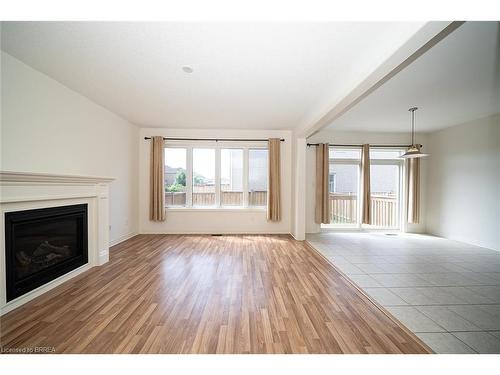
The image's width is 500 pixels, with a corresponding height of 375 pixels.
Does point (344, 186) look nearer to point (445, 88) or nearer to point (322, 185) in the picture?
point (322, 185)

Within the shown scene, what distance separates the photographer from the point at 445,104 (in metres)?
3.29

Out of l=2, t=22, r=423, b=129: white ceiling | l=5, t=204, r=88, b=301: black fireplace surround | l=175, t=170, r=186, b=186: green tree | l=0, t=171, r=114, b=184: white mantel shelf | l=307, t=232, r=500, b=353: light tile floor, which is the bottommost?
l=307, t=232, r=500, b=353: light tile floor

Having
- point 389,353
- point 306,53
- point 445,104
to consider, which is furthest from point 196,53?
point 445,104

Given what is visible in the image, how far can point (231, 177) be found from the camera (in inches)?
193

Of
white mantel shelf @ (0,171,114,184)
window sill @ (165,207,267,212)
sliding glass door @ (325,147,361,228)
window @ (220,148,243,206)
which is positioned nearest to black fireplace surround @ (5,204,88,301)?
white mantel shelf @ (0,171,114,184)

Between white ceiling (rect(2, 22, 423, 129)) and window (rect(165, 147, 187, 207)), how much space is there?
67.1 inches

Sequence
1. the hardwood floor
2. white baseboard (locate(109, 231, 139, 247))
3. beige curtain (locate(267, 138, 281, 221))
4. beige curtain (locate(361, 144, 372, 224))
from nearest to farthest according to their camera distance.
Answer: the hardwood floor → white baseboard (locate(109, 231, 139, 247)) → beige curtain (locate(267, 138, 281, 221)) → beige curtain (locate(361, 144, 372, 224))

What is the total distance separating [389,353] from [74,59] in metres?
3.90

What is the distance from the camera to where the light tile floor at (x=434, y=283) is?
5.06 feet

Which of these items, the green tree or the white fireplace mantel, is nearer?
the white fireplace mantel

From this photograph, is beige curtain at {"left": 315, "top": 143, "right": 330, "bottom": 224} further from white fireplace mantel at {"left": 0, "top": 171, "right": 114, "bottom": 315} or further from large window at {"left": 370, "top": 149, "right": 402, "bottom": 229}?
white fireplace mantel at {"left": 0, "top": 171, "right": 114, "bottom": 315}

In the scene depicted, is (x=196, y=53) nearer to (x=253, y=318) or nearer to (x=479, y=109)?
(x=253, y=318)

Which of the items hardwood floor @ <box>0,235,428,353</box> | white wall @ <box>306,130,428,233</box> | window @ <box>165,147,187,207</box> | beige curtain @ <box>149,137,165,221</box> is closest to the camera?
hardwood floor @ <box>0,235,428,353</box>

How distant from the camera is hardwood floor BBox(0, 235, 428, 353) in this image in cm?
142
